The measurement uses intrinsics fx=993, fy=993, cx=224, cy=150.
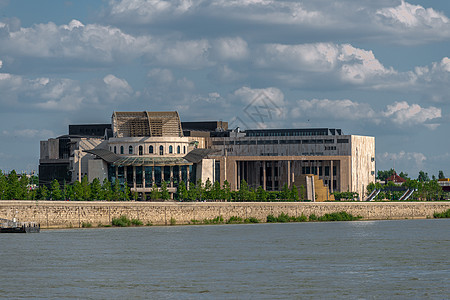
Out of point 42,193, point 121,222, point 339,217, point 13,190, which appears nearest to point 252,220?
point 339,217

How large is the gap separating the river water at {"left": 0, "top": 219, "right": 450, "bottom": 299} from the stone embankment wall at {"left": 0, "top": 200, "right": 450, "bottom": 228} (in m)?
10.9

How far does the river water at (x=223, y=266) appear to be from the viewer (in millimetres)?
70875

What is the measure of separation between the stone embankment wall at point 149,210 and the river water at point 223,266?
428 inches

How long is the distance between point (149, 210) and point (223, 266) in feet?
254

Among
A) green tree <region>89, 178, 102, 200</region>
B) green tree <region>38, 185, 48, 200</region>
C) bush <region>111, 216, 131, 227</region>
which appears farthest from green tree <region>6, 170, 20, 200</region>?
bush <region>111, 216, 131, 227</region>

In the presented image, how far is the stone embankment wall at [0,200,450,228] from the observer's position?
145 metres

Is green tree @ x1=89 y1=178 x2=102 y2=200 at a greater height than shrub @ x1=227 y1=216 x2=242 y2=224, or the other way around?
green tree @ x1=89 y1=178 x2=102 y2=200

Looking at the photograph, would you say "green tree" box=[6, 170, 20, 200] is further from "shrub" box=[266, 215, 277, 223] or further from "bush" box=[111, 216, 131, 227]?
"shrub" box=[266, 215, 277, 223]

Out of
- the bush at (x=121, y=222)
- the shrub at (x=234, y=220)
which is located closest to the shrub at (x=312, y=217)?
the shrub at (x=234, y=220)

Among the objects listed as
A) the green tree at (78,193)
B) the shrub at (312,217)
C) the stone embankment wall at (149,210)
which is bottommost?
the shrub at (312,217)

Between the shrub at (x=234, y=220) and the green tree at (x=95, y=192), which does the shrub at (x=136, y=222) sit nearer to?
the shrub at (x=234, y=220)

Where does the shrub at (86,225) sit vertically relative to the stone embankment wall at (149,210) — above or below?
below

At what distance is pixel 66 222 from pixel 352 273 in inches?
2992

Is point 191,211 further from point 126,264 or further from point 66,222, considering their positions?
point 126,264
